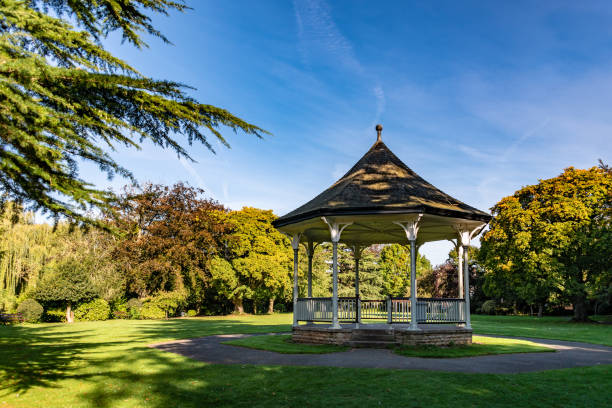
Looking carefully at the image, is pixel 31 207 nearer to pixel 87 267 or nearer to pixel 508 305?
pixel 87 267

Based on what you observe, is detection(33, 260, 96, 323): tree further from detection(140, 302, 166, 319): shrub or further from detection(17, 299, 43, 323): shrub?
detection(140, 302, 166, 319): shrub

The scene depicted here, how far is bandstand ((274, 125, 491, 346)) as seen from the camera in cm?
1363

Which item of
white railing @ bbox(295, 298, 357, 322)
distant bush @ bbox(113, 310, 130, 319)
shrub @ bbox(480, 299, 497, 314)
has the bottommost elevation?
distant bush @ bbox(113, 310, 130, 319)

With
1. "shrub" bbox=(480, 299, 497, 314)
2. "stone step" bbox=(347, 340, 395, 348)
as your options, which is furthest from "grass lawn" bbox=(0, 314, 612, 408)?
"shrub" bbox=(480, 299, 497, 314)

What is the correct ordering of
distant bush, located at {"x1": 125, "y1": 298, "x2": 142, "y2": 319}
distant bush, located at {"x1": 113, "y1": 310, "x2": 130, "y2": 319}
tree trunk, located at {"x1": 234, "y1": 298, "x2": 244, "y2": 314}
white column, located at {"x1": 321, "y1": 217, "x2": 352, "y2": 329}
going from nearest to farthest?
white column, located at {"x1": 321, "y1": 217, "x2": 352, "y2": 329}
distant bush, located at {"x1": 113, "y1": 310, "x2": 130, "y2": 319}
distant bush, located at {"x1": 125, "y1": 298, "x2": 142, "y2": 319}
tree trunk, located at {"x1": 234, "y1": 298, "x2": 244, "y2": 314}

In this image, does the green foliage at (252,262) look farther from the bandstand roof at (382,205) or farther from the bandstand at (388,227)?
the bandstand at (388,227)

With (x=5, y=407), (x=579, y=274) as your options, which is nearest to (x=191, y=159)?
(x=5, y=407)

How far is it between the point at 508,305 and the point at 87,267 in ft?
137

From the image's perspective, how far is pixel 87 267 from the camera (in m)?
31.6

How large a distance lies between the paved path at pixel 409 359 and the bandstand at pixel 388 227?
1555 millimetres

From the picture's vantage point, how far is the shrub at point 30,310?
27.1 metres

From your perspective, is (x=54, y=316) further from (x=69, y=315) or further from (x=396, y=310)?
(x=396, y=310)

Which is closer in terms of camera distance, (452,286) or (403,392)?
(403,392)

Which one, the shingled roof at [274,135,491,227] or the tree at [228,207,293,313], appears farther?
the tree at [228,207,293,313]
